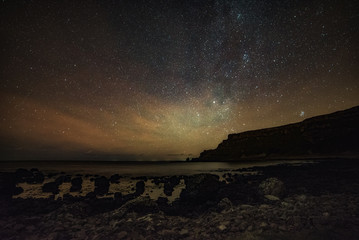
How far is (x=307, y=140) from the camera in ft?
232

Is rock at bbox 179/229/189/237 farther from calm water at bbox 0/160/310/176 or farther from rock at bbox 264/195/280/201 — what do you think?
calm water at bbox 0/160/310/176

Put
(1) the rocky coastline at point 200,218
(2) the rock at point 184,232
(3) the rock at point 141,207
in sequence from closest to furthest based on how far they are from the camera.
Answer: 1. (1) the rocky coastline at point 200,218
2. (2) the rock at point 184,232
3. (3) the rock at point 141,207

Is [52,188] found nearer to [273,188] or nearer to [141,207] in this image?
[141,207]

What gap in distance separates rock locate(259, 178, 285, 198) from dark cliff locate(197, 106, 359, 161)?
2371 inches

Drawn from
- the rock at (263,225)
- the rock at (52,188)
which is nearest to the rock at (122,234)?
the rock at (263,225)

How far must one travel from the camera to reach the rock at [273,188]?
398 inches

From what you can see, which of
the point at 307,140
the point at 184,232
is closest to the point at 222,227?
the point at 184,232

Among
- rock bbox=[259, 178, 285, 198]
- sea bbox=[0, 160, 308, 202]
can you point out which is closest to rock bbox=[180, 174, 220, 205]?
sea bbox=[0, 160, 308, 202]

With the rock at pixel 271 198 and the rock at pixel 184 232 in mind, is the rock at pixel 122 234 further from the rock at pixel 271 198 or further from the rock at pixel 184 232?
the rock at pixel 271 198

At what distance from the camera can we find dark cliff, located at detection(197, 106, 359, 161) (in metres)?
58.5

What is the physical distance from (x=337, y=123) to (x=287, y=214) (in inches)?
2888

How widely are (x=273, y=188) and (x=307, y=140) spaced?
7384 cm

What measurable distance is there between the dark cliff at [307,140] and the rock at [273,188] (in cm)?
6023

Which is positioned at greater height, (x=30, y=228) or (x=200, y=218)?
(x=200, y=218)
